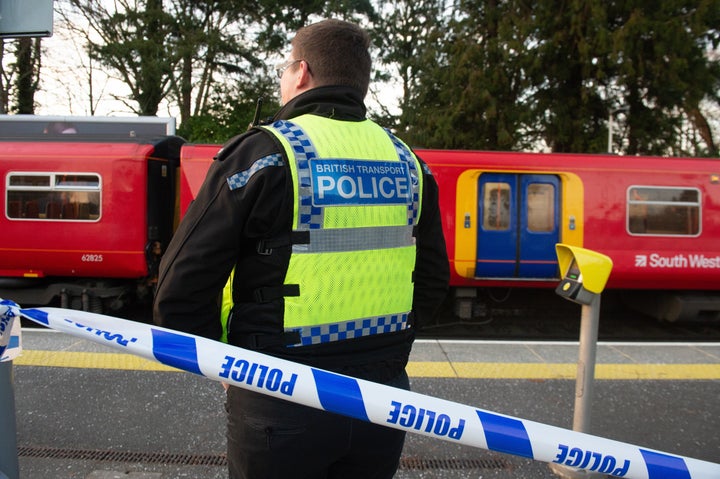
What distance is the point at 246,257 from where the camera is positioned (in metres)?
1.46

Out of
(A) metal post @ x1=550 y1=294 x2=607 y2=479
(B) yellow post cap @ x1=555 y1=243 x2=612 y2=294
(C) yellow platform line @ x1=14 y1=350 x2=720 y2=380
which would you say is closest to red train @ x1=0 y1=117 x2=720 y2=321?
(C) yellow platform line @ x1=14 y1=350 x2=720 y2=380

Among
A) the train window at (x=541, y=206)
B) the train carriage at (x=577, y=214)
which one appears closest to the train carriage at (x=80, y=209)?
the train carriage at (x=577, y=214)

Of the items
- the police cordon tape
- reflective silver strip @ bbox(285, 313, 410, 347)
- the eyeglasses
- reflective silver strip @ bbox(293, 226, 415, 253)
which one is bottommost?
the police cordon tape

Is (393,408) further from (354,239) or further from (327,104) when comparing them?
(327,104)

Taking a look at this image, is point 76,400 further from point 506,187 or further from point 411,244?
point 506,187

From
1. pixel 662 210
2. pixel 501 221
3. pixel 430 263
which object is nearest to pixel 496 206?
pixel 501 221

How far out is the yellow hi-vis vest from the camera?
4.64ft

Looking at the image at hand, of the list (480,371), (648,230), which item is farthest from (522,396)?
(648,230)

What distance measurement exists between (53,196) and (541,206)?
6.96m

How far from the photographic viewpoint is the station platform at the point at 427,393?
3.05m

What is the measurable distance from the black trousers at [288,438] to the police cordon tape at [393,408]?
12 cm

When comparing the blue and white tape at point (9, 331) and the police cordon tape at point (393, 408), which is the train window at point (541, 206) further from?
the blue and white tape at point (9, 331)

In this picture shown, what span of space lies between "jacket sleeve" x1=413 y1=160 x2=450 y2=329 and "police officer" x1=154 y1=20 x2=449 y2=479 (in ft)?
0.76

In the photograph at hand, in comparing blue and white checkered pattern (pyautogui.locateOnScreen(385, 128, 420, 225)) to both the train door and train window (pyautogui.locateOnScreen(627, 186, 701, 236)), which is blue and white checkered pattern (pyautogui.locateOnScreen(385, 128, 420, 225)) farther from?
train window (pyautogui.locateOnScreen(627, 186, 701, 236))
